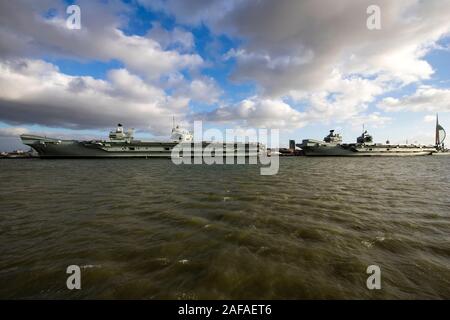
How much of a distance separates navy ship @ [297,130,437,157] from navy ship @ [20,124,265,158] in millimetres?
27389

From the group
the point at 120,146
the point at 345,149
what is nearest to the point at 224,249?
the point at 120,146

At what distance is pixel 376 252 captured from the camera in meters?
6.32

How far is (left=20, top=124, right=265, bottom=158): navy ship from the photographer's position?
5750 cm

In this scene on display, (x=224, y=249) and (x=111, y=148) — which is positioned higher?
(x=111, y=148)

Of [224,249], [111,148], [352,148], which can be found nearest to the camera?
[224,249]

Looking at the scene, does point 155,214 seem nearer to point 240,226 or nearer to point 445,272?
point 240,226

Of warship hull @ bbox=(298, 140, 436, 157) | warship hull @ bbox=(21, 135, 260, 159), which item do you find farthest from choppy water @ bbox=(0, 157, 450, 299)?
warship hull @ bbox=(298, 140, 436, 157)

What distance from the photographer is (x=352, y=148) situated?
268 ft

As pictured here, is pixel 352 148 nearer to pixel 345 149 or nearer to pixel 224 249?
pixel 345 149

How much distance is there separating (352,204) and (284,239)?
701 cm

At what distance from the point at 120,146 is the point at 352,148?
267ft

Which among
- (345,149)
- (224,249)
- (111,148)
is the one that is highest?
(111,148)

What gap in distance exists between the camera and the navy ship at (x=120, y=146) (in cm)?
5750
